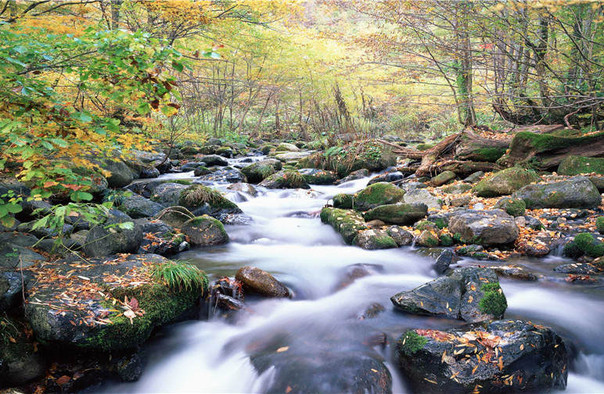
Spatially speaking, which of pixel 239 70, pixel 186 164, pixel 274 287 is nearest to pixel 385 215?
pixel 274 287

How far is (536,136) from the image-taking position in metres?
8.25

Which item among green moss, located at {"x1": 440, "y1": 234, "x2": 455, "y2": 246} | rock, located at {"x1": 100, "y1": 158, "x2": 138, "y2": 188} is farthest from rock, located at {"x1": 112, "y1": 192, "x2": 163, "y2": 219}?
green moss, located at {"x1": 440, "y1": 234, "x2": 455, "y2": 246}

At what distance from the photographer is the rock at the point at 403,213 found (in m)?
6.75

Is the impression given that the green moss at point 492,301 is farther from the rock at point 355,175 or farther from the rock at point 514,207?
the rock at point 355,175

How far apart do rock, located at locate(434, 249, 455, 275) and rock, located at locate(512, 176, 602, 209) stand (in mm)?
2542

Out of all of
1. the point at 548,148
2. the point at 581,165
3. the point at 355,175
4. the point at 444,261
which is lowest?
the point at 444,261

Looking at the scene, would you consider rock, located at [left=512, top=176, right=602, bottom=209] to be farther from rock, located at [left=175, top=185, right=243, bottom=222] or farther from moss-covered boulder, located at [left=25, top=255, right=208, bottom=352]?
moss-covered boulder, located at [left=25, top=255, right=208, bottom=352]

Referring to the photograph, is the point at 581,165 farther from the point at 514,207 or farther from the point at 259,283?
the point at 259,283

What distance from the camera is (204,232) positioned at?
626 centimetres

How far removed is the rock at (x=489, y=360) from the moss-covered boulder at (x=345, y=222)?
11.1 ft

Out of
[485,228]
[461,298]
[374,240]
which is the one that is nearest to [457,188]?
[485,228]

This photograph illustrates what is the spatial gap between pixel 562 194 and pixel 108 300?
23.6 ft

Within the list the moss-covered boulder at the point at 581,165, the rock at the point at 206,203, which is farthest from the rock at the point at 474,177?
the rock at the point at 206,203

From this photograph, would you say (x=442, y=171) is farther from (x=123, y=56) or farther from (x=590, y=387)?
(x=123, y=56)
